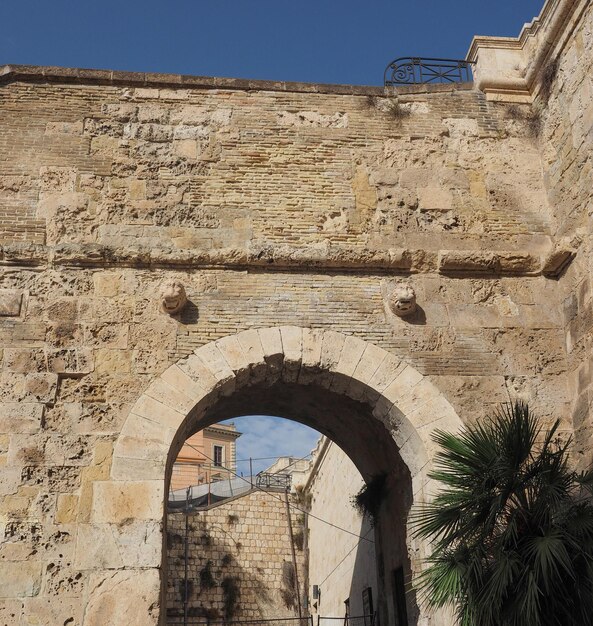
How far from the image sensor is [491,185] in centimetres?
802

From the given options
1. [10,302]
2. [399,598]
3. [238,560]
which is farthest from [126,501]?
[238,560]

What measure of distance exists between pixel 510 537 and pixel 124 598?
283cm

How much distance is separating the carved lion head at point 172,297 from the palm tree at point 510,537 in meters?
2.68

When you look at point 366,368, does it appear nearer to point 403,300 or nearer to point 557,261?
point 403,300

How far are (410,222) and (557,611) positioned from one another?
3.97 metres

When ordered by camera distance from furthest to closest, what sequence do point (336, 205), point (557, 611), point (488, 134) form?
1. point (488, 134)
2. point (336, 205)
3. point (557, 611)

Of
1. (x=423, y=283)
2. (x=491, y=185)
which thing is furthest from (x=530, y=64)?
(x=423, y=283)

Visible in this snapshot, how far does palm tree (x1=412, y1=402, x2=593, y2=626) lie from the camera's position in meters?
4.87

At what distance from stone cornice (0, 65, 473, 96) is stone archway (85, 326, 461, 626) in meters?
2.79

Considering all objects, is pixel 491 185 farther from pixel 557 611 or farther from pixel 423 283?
pixel 557 611

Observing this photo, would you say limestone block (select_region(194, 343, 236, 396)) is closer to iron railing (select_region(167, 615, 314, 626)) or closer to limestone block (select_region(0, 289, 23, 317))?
limestone block (select_region(0, 289, 23, 317))

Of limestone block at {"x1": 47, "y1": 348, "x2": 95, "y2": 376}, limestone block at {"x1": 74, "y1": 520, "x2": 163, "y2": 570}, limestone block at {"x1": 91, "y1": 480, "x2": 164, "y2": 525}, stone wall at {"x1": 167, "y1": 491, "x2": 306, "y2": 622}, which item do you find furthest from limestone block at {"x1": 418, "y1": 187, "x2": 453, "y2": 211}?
stone wall at {"x1": 167, "y1": 491, "x2": 306, "y2": 622}

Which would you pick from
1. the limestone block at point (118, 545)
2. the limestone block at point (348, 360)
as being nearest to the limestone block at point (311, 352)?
the limestone block at point (348, 360)

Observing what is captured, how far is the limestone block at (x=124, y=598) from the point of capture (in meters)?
5.78
